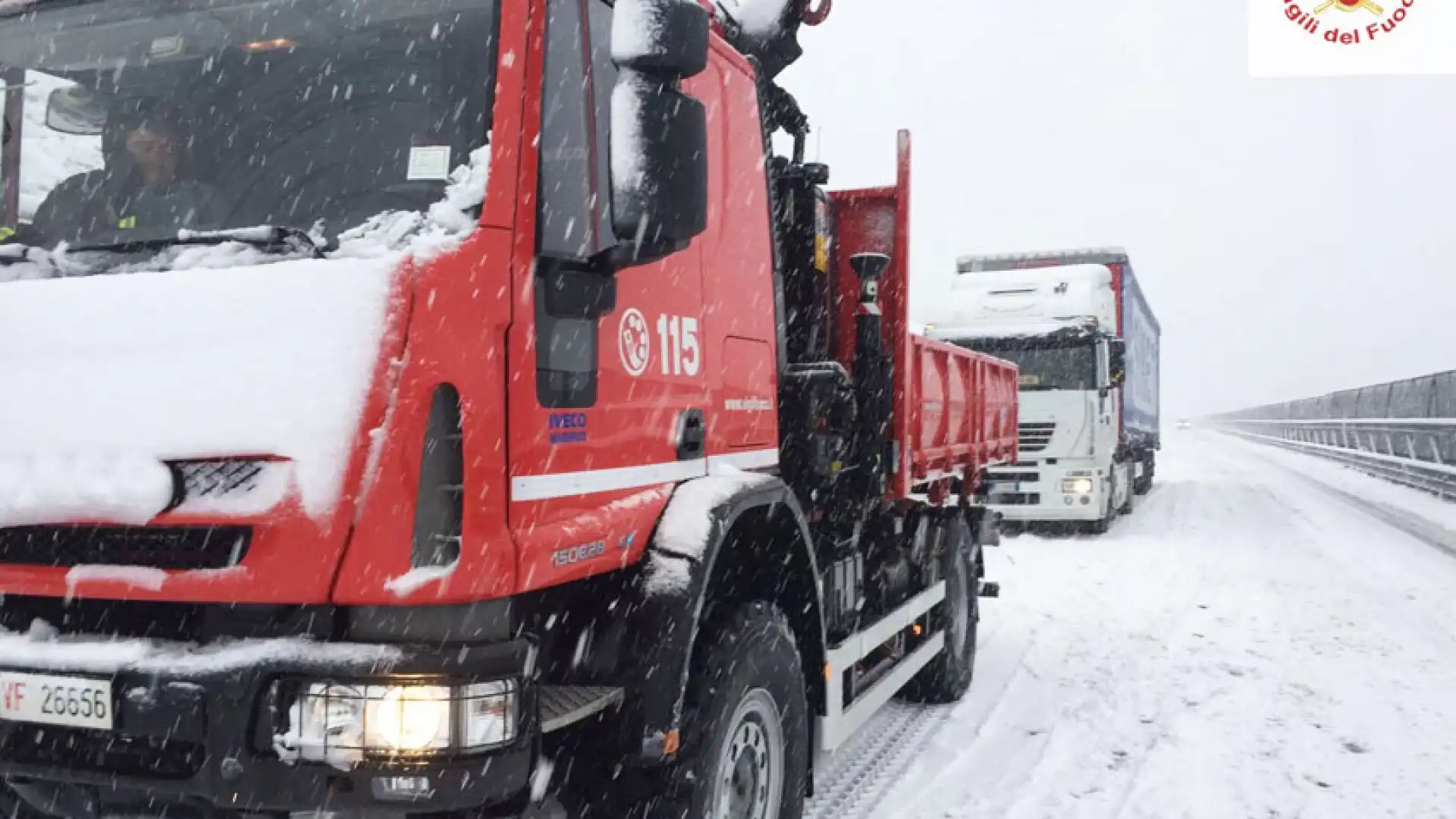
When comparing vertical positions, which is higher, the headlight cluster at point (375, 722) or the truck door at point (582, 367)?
the truck door at point (582, 367)

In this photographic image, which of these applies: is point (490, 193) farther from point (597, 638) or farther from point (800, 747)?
point (800, 747)

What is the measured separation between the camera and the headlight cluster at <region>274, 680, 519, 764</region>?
2.15 metres

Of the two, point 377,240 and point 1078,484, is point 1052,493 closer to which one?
point 1078,484

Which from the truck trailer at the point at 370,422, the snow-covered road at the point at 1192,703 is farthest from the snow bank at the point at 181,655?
the snow-covered road at the point at 1192,703

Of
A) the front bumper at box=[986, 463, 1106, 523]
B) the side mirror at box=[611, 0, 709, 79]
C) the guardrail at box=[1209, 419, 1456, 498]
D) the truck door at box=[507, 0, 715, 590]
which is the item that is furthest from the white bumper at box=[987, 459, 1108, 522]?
the side mirror at box=[611, 0, 709, 79]

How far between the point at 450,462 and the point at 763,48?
8.24ft

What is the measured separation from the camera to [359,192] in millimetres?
2539

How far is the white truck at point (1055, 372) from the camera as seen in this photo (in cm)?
1441

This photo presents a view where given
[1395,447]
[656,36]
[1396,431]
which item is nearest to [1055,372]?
[1396,431]

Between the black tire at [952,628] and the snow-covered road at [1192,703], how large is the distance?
0.46ft

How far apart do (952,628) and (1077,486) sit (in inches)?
344

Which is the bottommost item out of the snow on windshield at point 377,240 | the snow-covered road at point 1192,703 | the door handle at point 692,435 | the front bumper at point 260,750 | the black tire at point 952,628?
the snow-covered road at point 1192,703

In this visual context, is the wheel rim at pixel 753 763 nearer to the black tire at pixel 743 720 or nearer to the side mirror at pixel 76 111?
the black tire at pixel 743 720

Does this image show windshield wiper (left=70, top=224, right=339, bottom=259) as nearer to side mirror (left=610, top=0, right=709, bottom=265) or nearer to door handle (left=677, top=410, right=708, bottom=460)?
side mirror (left=610, top=0, right=709, bottom=265)
